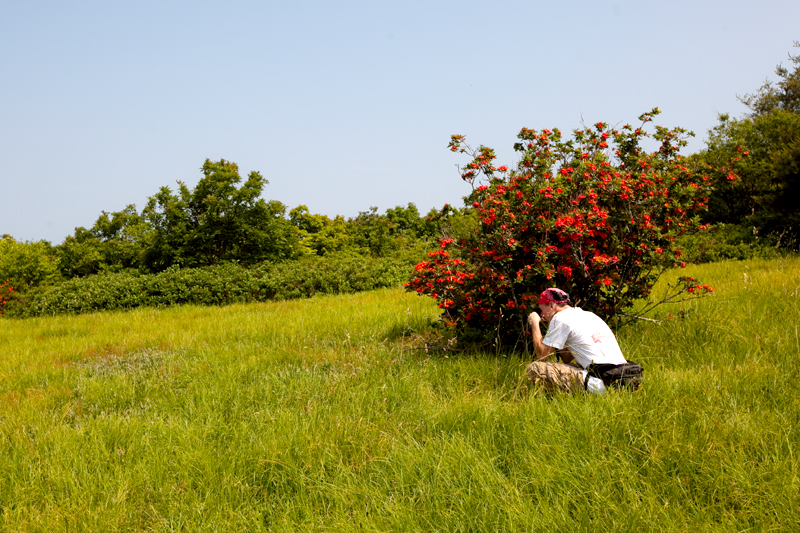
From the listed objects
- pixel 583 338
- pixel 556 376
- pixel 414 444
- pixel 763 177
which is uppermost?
pixel 763 177

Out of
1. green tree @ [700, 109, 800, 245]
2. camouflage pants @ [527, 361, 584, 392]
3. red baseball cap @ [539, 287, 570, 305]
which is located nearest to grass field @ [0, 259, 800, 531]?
camouflage pants @ [527, 361, 584, 392]

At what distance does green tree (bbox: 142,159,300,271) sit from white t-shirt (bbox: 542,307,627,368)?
44.5 ft

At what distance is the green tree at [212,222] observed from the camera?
53.6ft

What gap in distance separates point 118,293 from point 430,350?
10.5 m

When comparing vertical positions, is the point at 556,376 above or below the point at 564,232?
below

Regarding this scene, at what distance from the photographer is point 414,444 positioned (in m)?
3.78

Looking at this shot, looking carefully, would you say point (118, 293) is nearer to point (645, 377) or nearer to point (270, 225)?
point (270, 225)

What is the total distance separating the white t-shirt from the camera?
14.6ft

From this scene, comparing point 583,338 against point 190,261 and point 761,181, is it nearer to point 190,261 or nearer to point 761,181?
point 190,261

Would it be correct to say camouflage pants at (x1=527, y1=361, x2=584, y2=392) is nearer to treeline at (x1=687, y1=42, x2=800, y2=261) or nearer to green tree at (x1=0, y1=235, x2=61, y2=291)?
treeline at (x1=687, y1=42, x2=800, y2=261)

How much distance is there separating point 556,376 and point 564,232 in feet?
5.53

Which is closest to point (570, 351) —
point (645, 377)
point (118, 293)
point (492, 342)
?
point (645, 377)

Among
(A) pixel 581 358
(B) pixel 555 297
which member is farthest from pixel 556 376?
(B) pixel 555 297

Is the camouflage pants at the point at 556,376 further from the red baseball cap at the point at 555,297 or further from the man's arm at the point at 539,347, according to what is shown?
the red baseball cap at the point at 555,297
